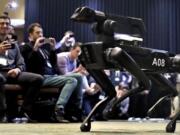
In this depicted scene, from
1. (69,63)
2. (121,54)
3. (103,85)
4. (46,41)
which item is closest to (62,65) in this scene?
(69,63)

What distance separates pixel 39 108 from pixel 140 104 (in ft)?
7.51

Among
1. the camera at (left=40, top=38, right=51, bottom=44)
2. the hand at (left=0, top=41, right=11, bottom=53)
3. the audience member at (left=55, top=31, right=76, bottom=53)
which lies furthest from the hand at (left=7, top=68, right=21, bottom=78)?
the audience member at (left=55, top=31, right=76, bottom=53)

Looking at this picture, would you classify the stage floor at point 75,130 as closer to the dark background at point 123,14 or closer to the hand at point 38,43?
the hand at point 38,43

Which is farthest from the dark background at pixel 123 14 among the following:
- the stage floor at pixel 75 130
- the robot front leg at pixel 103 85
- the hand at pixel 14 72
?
the robot front leg at pixel 103 85

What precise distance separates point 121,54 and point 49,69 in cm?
229

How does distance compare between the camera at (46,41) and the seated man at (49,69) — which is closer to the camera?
the seated man at (49,69)

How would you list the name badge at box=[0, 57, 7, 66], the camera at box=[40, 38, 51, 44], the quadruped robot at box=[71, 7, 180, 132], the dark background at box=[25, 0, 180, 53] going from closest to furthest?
the quadruped robot at box=[71, 7, 180, 132], the name badge at box=[0, 57, 7, 66], the camera at box=[40, 38, 51, 44], the dark background at box=[25, 0, 180, 53]

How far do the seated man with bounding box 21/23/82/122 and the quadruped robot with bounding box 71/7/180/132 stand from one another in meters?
1.81

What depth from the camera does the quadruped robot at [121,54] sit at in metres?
1.45

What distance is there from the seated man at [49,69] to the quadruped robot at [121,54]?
181 centimetres

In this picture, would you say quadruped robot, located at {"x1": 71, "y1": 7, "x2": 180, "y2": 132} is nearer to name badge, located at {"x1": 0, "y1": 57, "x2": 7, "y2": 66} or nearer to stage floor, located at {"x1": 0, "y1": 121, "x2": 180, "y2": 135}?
stage floor, located at {"x1": 0, "y1": 121, "x2": 180, "y2": 135}

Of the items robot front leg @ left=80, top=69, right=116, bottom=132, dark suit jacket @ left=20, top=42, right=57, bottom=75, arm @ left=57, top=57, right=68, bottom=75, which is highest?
robot front leg @ left=80, top=69, right=116, bottom=132

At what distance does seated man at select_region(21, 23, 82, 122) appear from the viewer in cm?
346

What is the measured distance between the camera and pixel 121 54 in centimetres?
142
